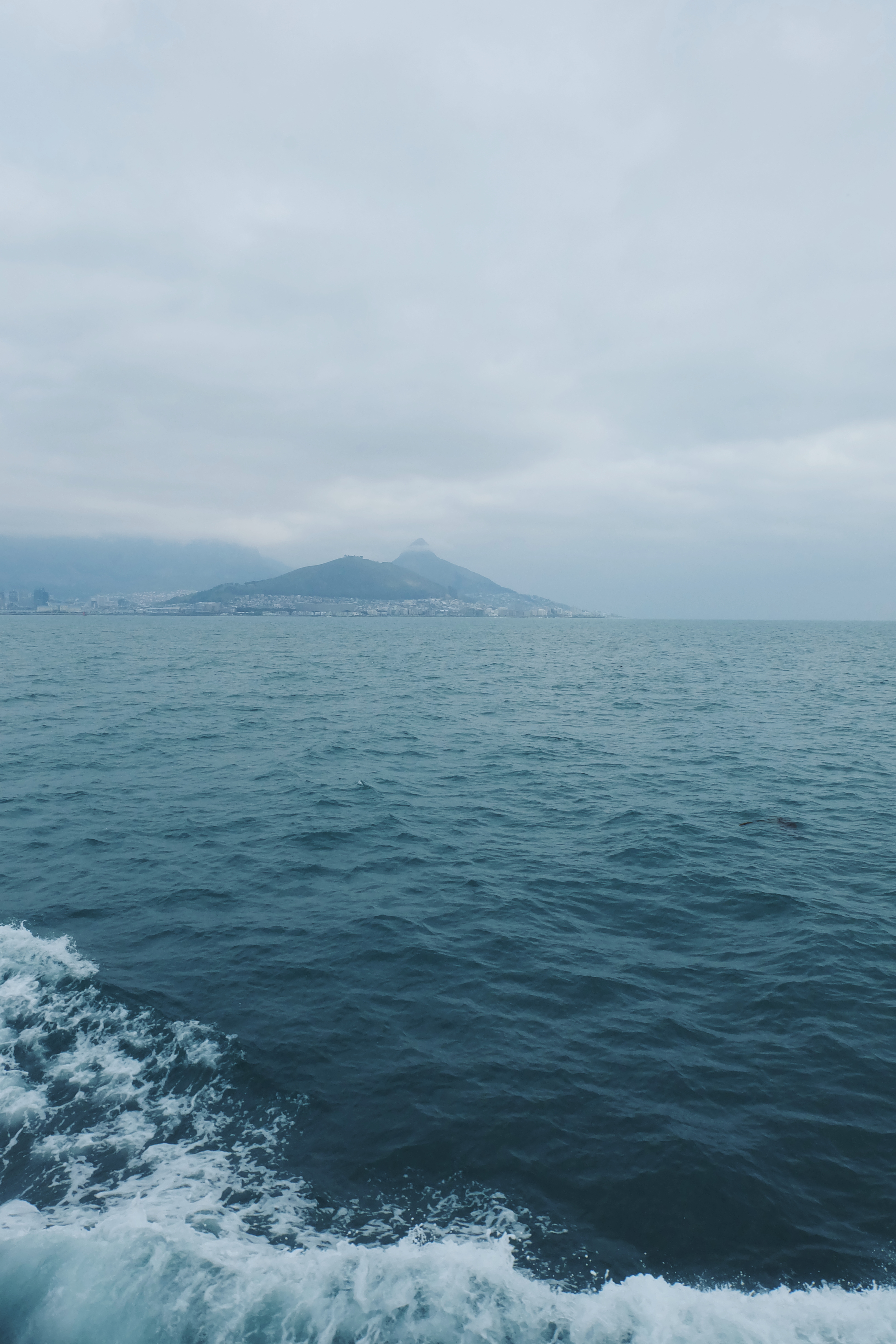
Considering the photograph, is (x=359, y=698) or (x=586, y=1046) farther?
(x=359, y=698)

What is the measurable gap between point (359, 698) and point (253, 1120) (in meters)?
62.5

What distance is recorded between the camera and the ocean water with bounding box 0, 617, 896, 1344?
1156 cm

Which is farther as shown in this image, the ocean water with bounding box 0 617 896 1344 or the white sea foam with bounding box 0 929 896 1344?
the ocean water with bounding box 0 617 896 1344

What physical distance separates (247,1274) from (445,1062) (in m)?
6.34

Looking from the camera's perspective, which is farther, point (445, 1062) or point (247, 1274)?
point (445, 1062)

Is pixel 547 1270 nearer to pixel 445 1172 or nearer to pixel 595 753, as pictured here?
pixel 445 1172

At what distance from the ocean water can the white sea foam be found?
0.06 m

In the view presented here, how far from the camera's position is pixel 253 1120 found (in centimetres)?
1510

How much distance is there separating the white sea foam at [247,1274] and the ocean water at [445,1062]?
6 cm

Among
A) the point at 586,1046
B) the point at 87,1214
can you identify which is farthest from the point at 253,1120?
the point at 586,1046

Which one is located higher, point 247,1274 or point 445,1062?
point 445,1062

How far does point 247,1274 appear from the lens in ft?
38.8

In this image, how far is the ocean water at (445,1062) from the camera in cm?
1156

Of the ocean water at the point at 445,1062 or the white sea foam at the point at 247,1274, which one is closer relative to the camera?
the white sea foam at the point at 247,1274
